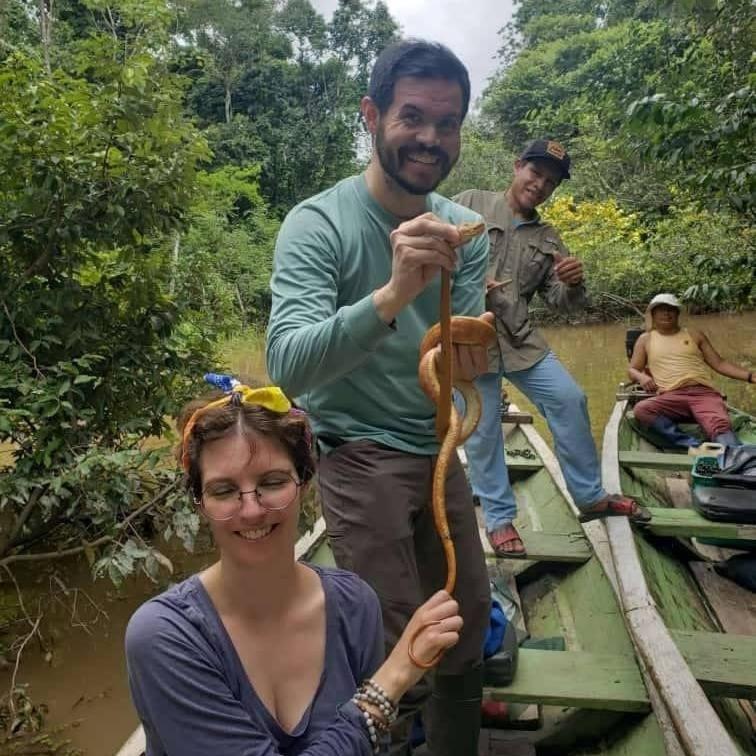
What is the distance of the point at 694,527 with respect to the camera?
323 centimetres

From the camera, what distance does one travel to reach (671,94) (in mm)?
3943

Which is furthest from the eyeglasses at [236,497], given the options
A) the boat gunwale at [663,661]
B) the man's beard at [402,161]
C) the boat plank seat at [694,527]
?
the boat plank seat at [694,527]

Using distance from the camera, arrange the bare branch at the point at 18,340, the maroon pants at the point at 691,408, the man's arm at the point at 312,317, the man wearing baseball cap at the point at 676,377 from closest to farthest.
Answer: the man's arm at the point at 312,317 < the bare branch at the point at 18,340 < the maroon pants at the point at 691,408 < the man wearing baseball cap at the point at 676,377

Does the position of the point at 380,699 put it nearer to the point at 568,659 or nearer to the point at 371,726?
the point at 371,726

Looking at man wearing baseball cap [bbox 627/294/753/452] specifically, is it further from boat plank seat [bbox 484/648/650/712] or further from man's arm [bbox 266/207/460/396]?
man's arm [bbox 266/207/460/396]

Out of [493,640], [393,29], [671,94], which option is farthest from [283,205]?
[493,640]

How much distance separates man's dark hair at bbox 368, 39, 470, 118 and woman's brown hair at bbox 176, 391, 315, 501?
79cm

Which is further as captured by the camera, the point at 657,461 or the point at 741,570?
the point at 657,461

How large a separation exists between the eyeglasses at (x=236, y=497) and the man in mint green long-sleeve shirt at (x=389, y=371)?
284 mm

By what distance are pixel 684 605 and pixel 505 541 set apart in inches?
31.6

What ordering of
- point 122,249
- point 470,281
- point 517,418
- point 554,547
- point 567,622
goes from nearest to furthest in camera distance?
point 470,281 < point 567,622 < point 554,547 < point 122,249 < point 517,418

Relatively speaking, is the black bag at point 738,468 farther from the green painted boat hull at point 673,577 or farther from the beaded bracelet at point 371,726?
the beaded bracelet at point 371,726

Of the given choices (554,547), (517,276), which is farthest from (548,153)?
(554,547)

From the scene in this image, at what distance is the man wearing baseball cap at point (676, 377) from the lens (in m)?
4.75
